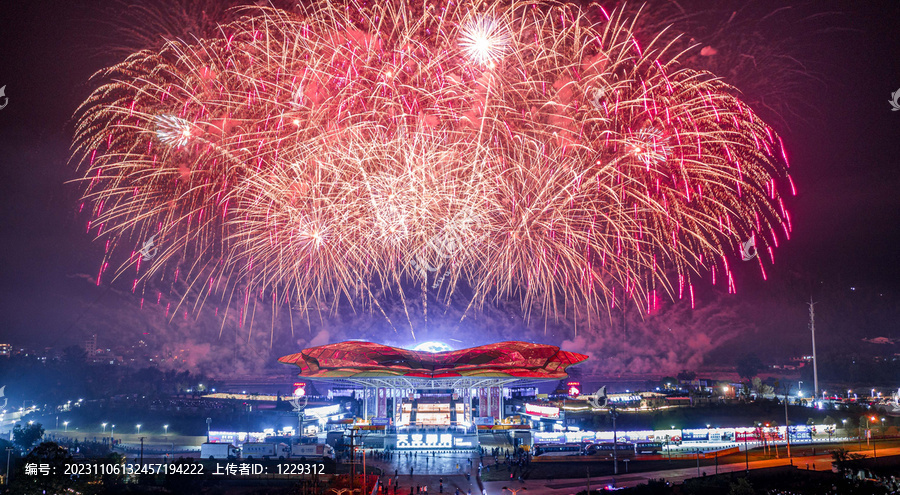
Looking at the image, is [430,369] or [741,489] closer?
[741,489]

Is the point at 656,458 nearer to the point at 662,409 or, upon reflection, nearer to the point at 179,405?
the point at 662,409

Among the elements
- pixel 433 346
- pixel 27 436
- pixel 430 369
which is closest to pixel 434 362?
pixel 430 369

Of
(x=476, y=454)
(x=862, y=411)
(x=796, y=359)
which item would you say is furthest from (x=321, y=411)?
(x=796, y=359)

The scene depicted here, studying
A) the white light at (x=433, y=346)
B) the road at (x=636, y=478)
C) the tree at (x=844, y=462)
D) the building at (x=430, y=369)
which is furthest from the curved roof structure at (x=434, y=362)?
the tree at (x=844, y=462)

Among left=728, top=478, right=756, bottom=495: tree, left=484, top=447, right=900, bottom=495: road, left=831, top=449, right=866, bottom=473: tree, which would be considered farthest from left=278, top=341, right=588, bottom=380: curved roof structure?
left=728, top=478, right=756, bottom=495: tree

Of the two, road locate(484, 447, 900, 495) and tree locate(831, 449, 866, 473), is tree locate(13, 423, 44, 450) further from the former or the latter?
tree locate(831, 449, 866, 473)

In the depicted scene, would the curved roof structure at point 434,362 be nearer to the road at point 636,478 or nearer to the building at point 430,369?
the building at point 430,369

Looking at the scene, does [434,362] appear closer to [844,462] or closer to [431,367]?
[431,367]

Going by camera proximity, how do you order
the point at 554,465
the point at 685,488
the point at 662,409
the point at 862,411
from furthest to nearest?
1. the point at 662,409
2. the point at 862,411
3. the point at 554,465
4. the point at 685,488
